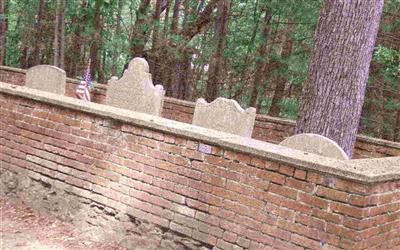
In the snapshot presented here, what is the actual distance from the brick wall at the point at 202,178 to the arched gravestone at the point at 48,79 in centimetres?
370

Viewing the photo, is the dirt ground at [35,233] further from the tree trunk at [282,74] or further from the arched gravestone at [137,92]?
the tree trunk at [282,74]

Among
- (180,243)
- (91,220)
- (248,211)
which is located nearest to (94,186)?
(91,220)

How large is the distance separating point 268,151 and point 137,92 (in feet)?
16.8

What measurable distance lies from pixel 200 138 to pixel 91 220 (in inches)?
68.1

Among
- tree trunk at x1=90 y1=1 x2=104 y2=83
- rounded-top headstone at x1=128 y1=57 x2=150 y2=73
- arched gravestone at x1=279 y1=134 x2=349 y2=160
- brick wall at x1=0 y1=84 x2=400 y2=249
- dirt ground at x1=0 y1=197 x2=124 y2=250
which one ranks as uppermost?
tree trunk at x1=90 y1=1 x2=104 y2=83

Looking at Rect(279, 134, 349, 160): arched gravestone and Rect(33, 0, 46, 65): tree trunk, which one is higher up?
Rect(33, 0, 46, 65): tree trunk

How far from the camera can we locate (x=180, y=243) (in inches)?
197

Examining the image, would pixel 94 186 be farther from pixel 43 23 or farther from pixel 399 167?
pixel 43 23

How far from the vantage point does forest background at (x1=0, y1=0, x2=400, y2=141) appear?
14.1m

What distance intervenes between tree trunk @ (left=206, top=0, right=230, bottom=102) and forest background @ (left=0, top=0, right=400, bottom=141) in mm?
30

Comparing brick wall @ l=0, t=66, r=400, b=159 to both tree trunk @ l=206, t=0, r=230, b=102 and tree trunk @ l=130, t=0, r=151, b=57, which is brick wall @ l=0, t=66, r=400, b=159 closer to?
tree trunk @ l=130, t=0, r=151, b=57

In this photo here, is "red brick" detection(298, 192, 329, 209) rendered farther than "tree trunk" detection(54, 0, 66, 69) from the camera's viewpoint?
No

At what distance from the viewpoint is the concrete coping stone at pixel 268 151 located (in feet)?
13.1

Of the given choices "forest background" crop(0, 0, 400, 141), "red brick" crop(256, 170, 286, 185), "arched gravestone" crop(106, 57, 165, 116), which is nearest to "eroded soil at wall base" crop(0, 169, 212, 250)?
"red brick" crop(256, 170, 286, 185)
